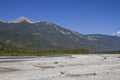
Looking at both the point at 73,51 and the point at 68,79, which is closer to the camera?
the point at 68,79

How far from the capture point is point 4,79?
32.8 metres

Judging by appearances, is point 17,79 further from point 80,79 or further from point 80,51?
point 80,51

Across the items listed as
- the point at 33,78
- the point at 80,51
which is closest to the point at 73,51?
the point at 80,51

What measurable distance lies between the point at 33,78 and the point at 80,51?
156799mm

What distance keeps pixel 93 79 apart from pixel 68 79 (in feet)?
8.69

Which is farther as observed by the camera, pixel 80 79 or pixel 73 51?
pixel 73 51

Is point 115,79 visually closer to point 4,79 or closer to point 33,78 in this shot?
point 33,78

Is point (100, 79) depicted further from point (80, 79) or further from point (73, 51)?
point (73, 51)

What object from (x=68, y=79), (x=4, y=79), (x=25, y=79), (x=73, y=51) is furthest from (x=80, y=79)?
(x=73, y=51)

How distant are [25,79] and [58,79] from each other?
3.53 metres

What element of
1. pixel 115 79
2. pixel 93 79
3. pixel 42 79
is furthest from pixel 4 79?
pixel 115 79

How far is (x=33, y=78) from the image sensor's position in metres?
34.6

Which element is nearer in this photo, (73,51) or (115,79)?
(115,79)

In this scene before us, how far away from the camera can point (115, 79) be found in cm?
3262
